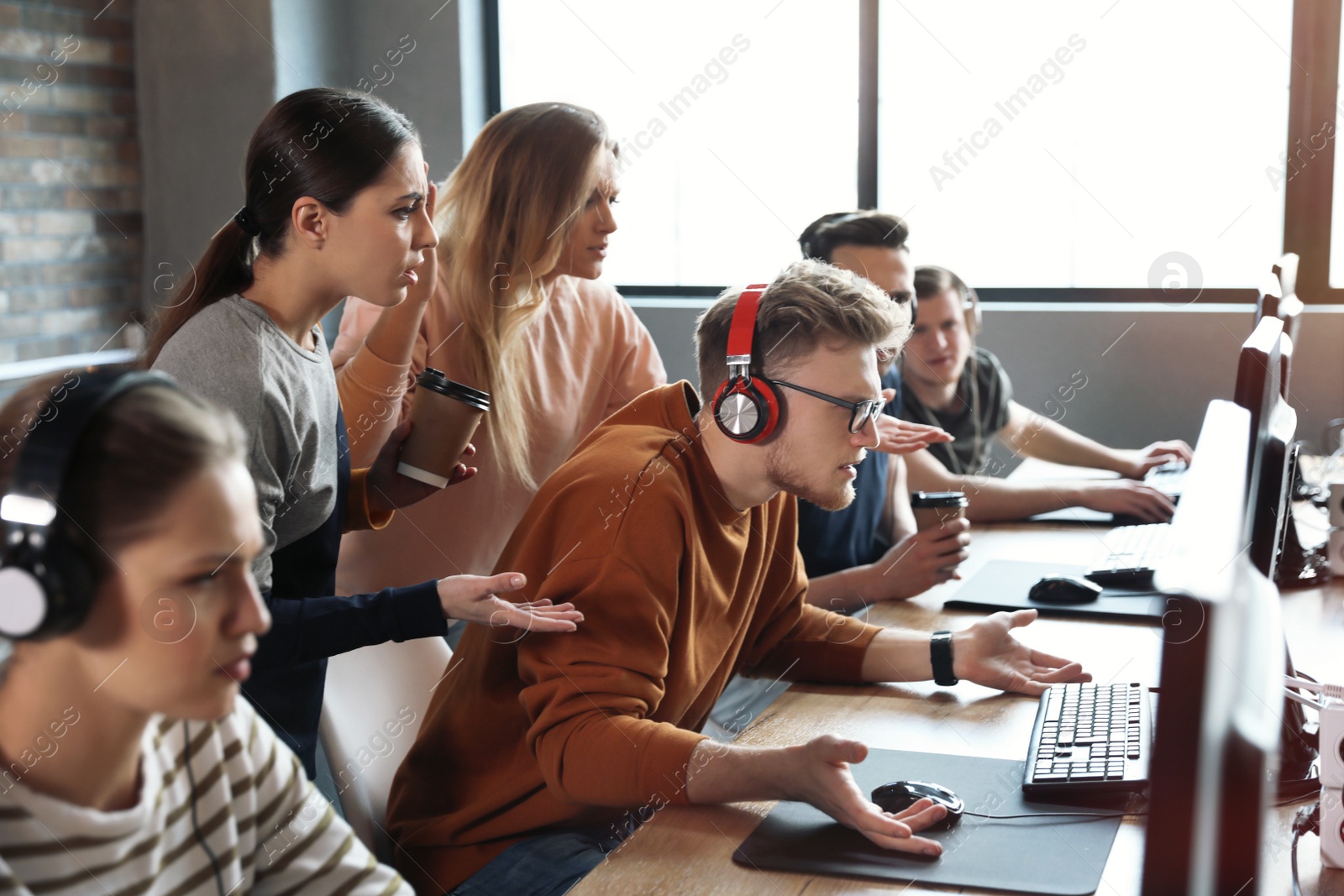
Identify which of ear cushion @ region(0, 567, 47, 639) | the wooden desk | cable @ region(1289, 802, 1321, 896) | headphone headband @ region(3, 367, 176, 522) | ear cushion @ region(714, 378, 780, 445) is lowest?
the wooden desk

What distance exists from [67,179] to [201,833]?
10.7 feet

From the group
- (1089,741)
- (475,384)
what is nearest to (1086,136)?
(475,384)

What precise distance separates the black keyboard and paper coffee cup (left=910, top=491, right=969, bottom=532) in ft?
1.36

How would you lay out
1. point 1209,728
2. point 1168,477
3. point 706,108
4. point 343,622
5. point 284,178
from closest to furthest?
point 1209,728 → point 343,622 → point 284,178 → point 1168,477 → point 706,108

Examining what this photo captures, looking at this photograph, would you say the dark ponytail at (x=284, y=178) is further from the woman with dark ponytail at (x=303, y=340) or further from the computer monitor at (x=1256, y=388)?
the computer monitor at (x=1256, y=388)

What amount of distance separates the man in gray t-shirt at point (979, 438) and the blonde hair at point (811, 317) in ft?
3.52

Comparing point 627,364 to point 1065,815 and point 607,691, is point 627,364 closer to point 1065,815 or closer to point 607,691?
point 607,691

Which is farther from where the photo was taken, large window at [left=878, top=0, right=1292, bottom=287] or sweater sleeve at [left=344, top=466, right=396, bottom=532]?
large window at [left=878, top=0, right=1292, bottom=287]

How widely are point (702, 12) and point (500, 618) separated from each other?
322cm

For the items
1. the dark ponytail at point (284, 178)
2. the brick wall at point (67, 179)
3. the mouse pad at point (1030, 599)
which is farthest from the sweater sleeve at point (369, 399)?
the brick wall at point (67, 179)

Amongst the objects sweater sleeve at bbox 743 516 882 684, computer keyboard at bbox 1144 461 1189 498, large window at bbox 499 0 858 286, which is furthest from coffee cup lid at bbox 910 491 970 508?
large window at bbox 499 0 858 286

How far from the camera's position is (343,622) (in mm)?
1371

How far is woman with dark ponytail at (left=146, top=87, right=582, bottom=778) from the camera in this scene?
4.47 feet

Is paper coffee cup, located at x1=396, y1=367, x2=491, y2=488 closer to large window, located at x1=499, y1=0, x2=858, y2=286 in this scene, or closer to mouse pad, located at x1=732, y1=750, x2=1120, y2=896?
mouse pad, located at x1=732, y1=750, x2=1120, y2=896
